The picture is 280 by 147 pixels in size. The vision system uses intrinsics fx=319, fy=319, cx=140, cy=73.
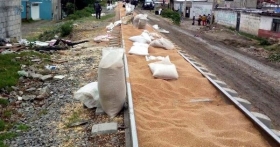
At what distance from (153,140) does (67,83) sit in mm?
4307

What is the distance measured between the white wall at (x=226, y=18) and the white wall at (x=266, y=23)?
687 cm

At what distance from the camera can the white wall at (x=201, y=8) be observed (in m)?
41.5

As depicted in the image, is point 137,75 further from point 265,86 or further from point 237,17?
point 237,17

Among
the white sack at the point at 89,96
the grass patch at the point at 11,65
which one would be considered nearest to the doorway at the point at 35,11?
the grass patch at the point at 11,65

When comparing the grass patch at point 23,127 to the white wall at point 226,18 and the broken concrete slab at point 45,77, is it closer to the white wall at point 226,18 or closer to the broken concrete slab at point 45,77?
the broken concrete slab at point 45,77

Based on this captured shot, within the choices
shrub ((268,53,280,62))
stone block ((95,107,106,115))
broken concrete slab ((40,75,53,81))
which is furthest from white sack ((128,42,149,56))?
shrub ((268,53,280,62))

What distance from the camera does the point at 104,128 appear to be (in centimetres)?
501

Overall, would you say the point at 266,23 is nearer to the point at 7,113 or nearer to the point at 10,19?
the point at 10,19

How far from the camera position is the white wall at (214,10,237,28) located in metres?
31.3

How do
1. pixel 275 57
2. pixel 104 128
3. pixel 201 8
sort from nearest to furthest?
pixel 104 128 → pixel 275 57 → pixel 201 8

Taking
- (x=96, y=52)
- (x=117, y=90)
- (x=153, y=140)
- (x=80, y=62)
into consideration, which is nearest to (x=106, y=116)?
(x=117, y=90)

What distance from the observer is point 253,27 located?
2578 centimetres

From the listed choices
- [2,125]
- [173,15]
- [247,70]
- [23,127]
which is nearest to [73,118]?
[23,127]

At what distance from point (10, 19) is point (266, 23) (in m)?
17.5
